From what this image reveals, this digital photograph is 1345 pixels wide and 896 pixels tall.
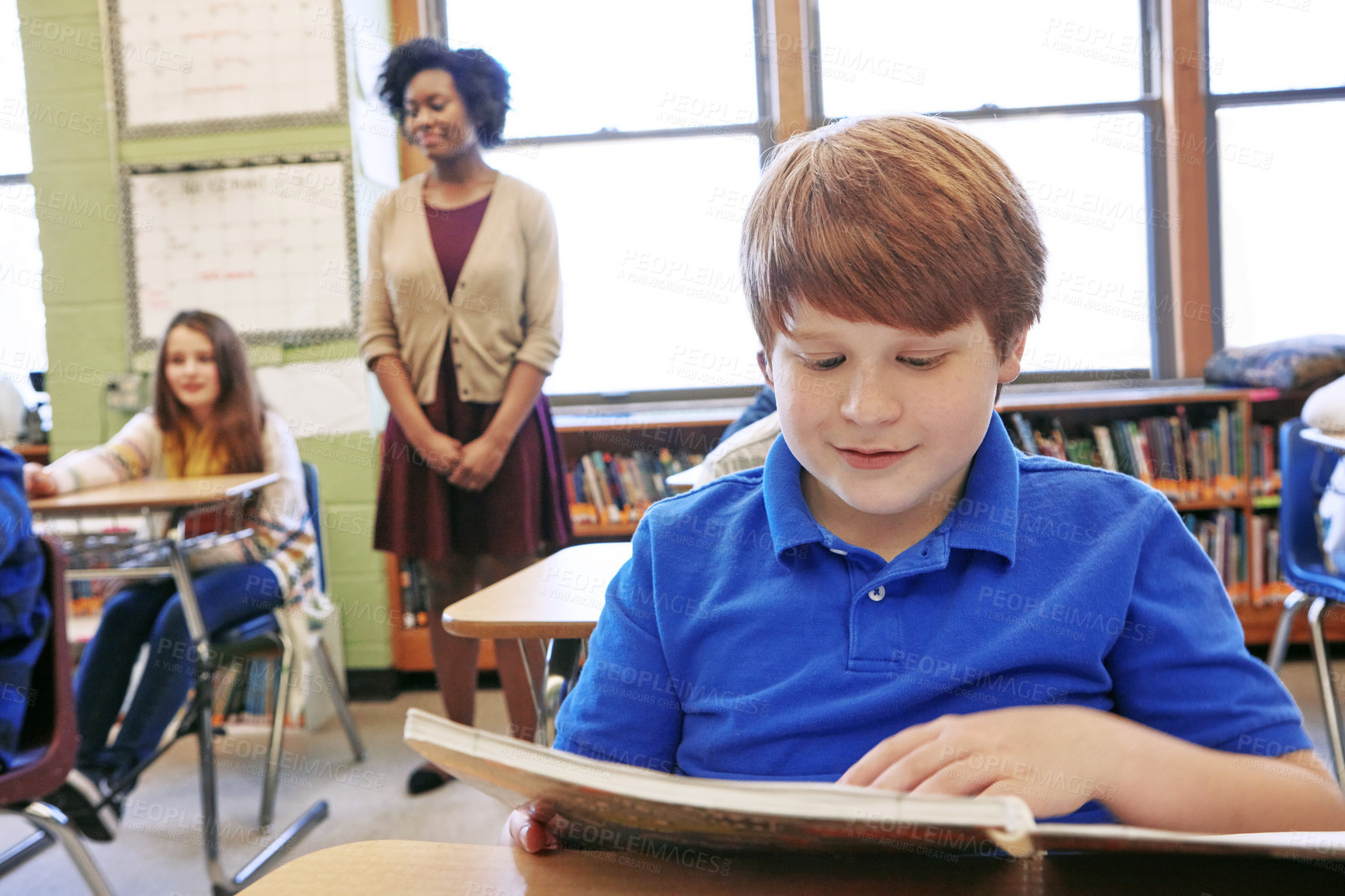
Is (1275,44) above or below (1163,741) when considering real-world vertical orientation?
above

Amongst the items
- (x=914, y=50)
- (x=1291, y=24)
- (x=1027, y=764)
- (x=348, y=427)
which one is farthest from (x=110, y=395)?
(x=1291, y=24)

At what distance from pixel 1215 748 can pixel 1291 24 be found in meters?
3.81

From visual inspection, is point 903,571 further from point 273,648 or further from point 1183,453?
point 1183,453

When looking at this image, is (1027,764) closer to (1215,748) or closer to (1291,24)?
(1215,748)

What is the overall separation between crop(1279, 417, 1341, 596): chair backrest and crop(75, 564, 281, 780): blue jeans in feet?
7.76

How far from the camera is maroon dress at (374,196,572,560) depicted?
244 cm

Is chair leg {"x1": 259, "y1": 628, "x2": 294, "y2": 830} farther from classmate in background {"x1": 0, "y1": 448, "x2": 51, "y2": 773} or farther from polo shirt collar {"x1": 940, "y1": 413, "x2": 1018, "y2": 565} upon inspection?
polo shirt collar {"x1": 940, "y1": 413, "x2": 1018, "y2": 565}

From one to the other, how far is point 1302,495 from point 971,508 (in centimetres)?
196

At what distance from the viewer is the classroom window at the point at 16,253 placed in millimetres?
3689

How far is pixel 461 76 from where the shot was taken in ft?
7.88

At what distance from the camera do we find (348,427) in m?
3.34

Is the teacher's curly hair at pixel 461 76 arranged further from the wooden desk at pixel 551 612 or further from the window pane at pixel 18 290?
the window pane at pixel 18 290

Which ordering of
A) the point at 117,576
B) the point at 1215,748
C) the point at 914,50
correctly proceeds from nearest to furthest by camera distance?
1. the point at 1215,748
2. the point at 117,576
3. the point at 914,50

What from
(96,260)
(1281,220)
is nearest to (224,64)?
(96,260)
